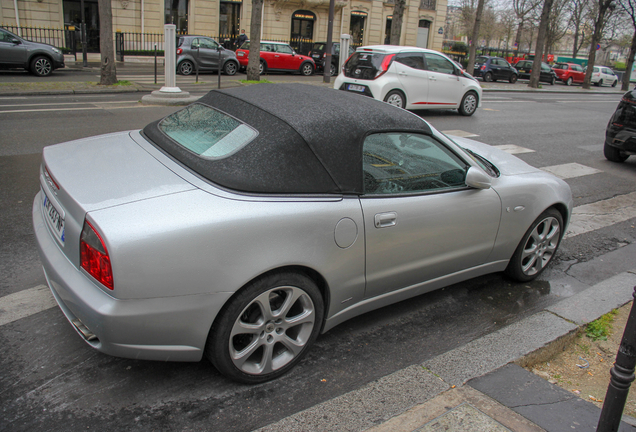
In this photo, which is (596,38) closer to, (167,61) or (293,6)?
(293,6)

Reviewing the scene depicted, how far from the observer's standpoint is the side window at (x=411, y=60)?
1317cm

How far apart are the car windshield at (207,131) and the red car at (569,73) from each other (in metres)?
42.2

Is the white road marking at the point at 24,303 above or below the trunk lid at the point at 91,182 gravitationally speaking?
below

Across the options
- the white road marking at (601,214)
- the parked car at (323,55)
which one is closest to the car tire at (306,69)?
the parked car at (323,55)

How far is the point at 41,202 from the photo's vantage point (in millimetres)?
3246

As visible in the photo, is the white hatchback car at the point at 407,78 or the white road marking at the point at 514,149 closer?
the white road marking at the point at 514,149

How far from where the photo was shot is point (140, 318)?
2.45 meters

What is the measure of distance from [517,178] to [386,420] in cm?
238

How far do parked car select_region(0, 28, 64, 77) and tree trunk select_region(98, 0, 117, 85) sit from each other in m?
3.67

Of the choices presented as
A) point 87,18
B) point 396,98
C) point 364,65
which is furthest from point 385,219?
point 87,18

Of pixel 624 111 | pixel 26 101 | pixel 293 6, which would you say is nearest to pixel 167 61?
pixel 26 101

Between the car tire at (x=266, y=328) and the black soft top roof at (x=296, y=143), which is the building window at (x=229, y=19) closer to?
the black soft top roof at (x=296, y=143)

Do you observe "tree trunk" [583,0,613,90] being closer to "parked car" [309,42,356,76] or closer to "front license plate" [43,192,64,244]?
"parked car" [309,42,356,76]

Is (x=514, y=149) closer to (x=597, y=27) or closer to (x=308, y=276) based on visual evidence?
(x=308, y=276)
